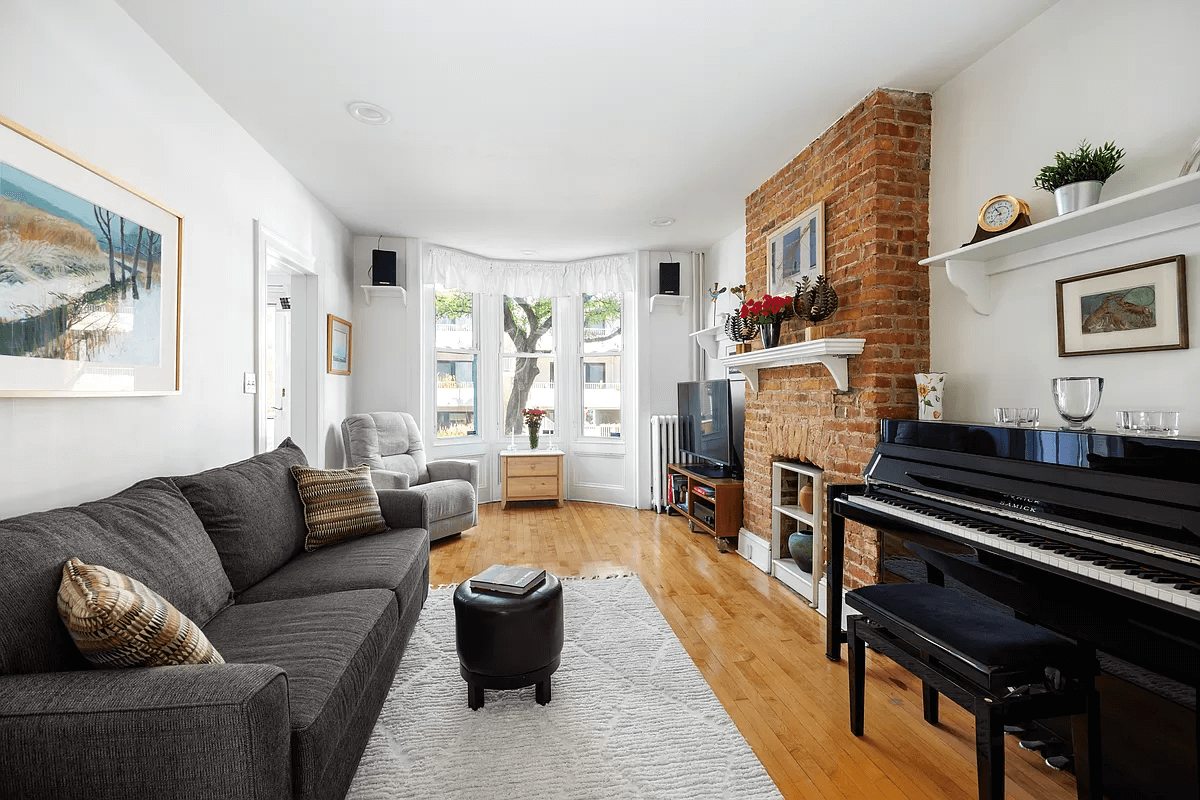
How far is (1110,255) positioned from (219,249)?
3603 mm

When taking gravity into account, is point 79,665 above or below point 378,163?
below

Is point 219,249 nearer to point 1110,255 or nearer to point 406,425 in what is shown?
point 406,425

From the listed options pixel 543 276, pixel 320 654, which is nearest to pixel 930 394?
pixel 320 654

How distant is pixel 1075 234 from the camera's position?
6.44 feet

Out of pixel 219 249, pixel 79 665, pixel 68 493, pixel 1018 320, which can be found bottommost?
pixel 79 665

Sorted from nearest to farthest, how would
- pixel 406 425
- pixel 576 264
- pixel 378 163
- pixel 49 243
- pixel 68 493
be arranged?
pixel 49 243 < pixel 68 493 < pixel 378 163 < pixel 406 425 < pixel 576 264

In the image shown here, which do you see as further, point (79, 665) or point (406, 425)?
point (406, 425)

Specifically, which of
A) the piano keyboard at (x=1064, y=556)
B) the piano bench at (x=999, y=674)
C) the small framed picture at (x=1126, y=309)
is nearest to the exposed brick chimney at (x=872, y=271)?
the small framed picture at (x=1126, y=309)

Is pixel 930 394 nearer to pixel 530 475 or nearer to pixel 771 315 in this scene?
pixel 771 315

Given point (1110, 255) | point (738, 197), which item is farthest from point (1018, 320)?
point (738, 197)

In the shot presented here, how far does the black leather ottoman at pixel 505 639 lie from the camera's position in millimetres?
2049

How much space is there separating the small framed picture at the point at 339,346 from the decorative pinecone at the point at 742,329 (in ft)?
9.57

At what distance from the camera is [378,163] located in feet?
11.5

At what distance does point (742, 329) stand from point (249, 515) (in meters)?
2.79
